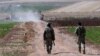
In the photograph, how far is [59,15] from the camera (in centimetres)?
6003

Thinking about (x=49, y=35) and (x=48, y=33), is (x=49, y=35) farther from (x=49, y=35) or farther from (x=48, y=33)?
(x=48, y=33)

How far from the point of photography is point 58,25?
5412 cm

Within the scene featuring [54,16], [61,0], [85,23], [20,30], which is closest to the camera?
[20,30]

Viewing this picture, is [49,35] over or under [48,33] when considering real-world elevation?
under

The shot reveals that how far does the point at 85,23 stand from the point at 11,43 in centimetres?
2049

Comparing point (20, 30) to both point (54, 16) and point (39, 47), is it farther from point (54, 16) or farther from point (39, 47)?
point (39, 47)

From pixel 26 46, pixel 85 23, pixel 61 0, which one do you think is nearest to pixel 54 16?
pixel 85 23

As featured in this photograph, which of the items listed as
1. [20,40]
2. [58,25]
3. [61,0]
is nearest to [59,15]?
[58,25]

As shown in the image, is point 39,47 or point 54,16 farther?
point 54,16

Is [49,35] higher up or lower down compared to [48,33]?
lower down

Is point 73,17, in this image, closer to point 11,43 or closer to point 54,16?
point 54,16

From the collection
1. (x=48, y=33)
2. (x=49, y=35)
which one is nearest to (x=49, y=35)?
(x=49, y=35)

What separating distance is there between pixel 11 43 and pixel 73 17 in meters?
23.0

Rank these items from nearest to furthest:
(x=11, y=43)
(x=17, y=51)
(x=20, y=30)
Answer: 1. (x=17, y=51)
2. (x=11, y=43)
3. (x=20, y=30)
